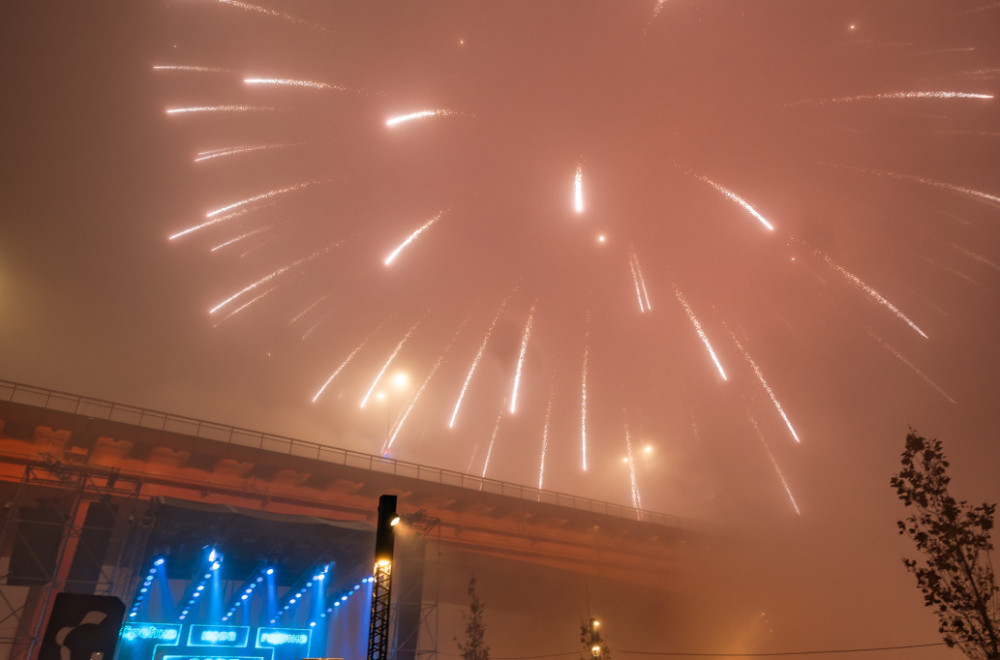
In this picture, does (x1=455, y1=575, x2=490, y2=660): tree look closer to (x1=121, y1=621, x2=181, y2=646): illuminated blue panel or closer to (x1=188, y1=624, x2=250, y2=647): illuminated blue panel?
(x1=188, y1=624, x2=250, y2=647): illuminated blue panel

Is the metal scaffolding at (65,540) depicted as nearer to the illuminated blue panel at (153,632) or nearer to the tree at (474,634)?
the illuminated blue panel at (153,632)

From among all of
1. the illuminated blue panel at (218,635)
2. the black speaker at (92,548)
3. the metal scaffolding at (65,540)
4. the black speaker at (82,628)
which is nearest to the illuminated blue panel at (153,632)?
the illuminated blue panel at (218,635)

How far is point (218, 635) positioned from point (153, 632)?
223 centimetres

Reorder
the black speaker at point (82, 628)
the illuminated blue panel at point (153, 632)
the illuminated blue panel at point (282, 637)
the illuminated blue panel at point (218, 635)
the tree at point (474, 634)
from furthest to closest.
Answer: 1. the tree at point (474, 634)
2. the illuminated blue panel at point (282, 637)
3. the illuminated blue panel at point (218, 635)
4. the illuminated blue panel at point (153, 632)
5. the black speaker at point (82, 628)

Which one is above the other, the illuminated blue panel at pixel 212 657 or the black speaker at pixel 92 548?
the black speaker at pixel 92 548

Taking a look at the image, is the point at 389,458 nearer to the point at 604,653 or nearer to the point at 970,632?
the point at 604,653

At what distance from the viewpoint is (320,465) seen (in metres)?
28.9

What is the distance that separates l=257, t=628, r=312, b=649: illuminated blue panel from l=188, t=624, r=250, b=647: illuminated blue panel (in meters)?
0.59

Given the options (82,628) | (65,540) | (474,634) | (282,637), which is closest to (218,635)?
(282,637)

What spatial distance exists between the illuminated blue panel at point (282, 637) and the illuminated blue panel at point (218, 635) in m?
0.59

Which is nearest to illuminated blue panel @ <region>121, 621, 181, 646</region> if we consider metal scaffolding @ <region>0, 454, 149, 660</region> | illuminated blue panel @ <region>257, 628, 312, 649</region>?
metal scaffolding @ <region>0, 454, 149, 660</region>

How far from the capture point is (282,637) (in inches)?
992

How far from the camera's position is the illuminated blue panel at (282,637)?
24.7 m

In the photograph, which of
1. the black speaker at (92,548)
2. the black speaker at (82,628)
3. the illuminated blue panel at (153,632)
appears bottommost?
the black speaker at (82,628)
